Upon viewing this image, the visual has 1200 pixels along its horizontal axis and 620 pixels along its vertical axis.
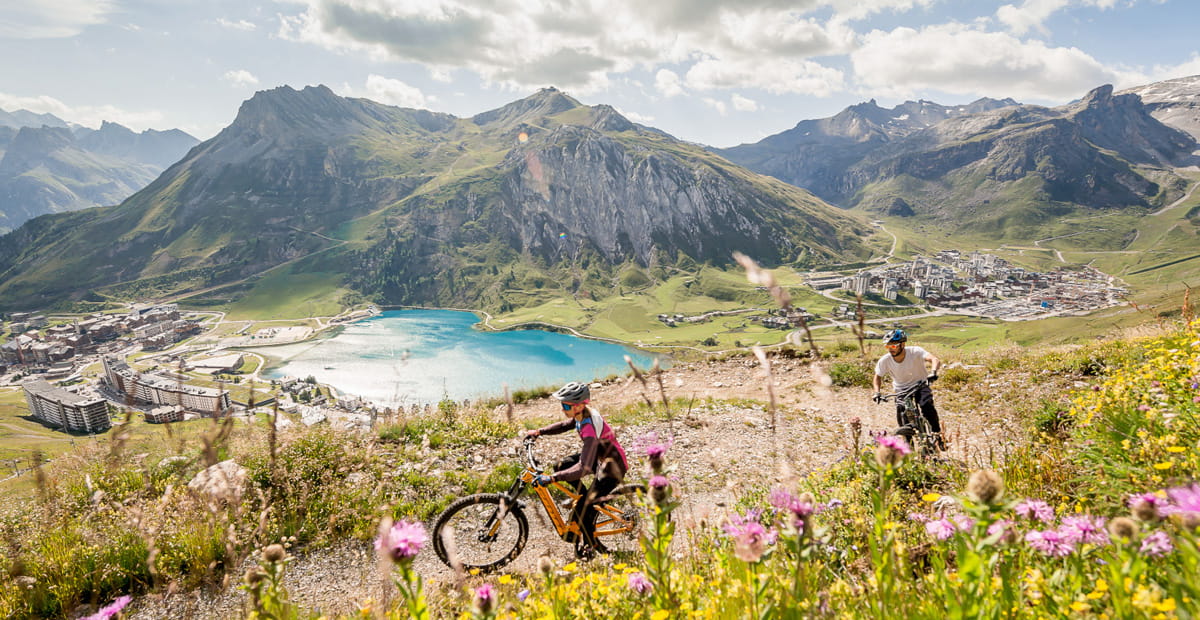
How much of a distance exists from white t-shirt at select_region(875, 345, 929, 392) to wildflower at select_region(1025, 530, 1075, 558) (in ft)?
19.9

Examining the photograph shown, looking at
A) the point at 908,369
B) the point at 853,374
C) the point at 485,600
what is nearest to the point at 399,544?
the point at 485,600

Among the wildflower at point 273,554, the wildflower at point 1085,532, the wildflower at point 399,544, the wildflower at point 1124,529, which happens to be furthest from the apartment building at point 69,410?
the wildflower at point 1124,529

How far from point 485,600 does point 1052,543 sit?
275cm

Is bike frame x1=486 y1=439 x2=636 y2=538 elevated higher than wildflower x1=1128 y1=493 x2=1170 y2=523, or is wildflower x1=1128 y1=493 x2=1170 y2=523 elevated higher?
wildflower x1=1128 y1=493 x2=1170 y2=523

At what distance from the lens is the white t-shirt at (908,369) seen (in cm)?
765

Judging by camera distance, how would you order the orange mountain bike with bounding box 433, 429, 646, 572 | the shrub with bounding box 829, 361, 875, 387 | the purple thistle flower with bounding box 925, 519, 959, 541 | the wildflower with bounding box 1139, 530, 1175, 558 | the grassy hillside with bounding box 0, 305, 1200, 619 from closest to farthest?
1. the wildflower with bounding box 1139, 530, 1175, 558
2. the grassy hillside with bounding box 0, 305, 1200, 619
3. the purple thistle flower with bounding box 925, 519, 959, 541
4. the orange mountain bike with bounding box 433, 429, 646, 572
5. the shrub with bounding box 829, 361, 875, 387

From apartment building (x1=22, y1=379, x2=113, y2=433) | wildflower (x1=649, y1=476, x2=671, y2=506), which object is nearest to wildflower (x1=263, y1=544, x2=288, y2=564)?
wildflower (x1=649, y1=476, x2=671, y2=506)

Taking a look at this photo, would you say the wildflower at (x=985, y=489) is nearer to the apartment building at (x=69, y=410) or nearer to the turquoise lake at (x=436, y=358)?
the turquoise lake at (x=436, y=358)

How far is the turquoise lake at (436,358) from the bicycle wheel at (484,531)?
7020 centimetres

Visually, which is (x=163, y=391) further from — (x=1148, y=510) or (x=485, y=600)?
(x=1148, y=510)

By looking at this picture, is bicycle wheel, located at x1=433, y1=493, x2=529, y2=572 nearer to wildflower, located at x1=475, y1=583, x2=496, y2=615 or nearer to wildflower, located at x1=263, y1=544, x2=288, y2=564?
wildflower, located at x1=263, y1=544, x2=288, y2=564

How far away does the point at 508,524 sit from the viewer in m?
7.27

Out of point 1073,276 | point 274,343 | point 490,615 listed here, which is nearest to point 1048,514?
point 490,615

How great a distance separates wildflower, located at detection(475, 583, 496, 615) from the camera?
216cm
